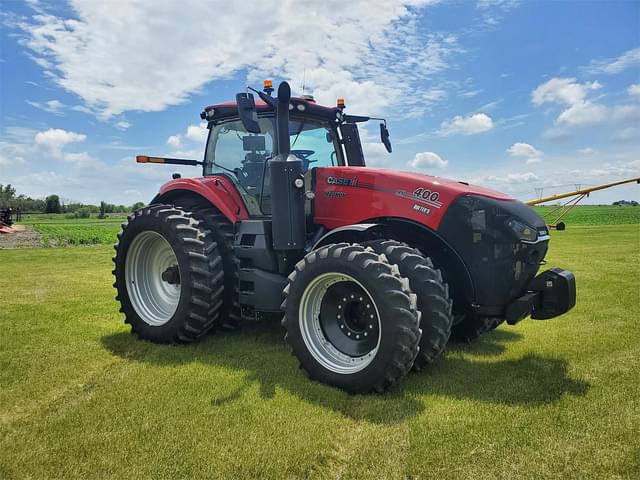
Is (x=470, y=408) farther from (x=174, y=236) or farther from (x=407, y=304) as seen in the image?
(x=174, y=236)

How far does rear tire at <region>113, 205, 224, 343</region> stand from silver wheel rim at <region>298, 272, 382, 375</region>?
128 cm

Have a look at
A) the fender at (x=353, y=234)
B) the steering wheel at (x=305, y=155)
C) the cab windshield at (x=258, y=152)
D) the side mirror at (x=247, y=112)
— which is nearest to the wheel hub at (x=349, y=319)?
the fender at (x=353, y=234)

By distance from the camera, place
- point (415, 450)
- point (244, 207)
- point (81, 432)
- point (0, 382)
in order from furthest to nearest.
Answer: point (244, 207) < point (0, 382) < point (81, 432) < point (415, 450)

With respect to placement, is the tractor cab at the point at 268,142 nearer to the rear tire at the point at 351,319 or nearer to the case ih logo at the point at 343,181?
the case ih logo at the point at 343,181

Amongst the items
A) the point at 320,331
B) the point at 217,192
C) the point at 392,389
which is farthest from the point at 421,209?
the point at 217,192

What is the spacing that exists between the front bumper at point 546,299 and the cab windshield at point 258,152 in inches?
98.3

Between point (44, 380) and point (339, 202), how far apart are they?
3.17 metres

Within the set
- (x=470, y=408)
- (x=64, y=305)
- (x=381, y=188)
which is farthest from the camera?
(x=64, y=305)

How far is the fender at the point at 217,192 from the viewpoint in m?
5.45

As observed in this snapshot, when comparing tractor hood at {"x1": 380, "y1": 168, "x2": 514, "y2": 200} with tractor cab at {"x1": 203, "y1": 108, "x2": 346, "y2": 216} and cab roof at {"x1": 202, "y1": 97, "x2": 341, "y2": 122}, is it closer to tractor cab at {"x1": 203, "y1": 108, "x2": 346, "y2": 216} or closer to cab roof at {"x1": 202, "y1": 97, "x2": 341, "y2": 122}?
tractor cab at {"x1": 203, "y1": 108, "x2": 346, "y2": 216}

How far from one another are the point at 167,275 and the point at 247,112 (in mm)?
2172

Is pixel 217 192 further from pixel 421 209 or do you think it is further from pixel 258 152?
pixel 421 209

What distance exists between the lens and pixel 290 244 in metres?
4.86

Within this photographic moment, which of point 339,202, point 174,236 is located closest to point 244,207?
point 174,236
